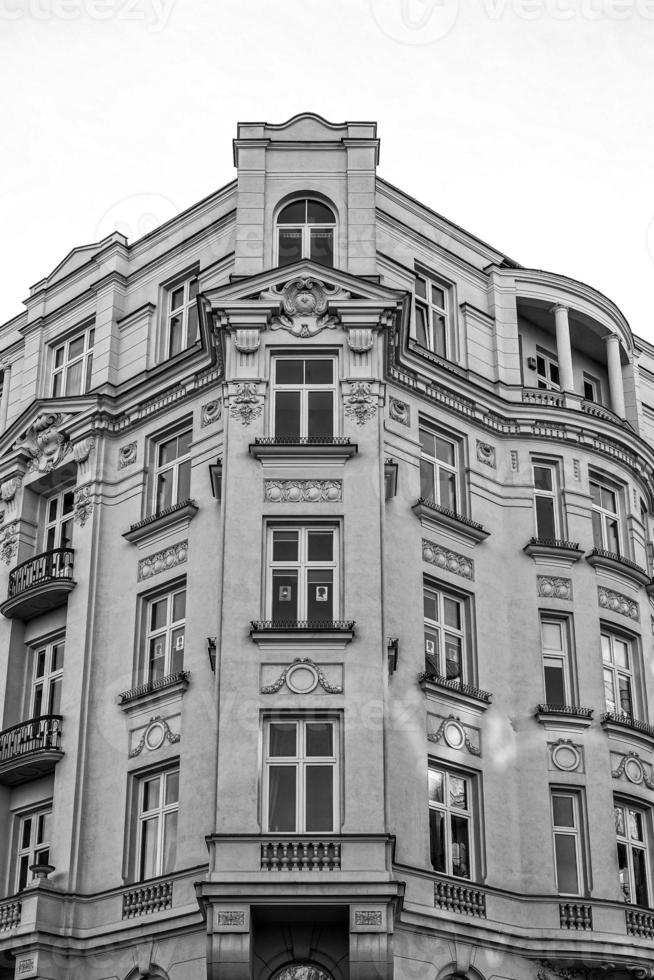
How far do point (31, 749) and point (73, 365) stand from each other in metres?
11.6

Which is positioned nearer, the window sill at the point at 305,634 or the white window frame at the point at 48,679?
the window sill at the point at 305,634

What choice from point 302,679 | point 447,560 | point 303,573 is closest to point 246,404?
point 303,573

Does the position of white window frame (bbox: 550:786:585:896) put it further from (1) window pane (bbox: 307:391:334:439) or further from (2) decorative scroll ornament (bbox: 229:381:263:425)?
(2) decorative scroll ornament (bbox: 229:381:263:425)

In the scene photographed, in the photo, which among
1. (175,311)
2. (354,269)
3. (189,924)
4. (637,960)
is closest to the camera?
(189,924)

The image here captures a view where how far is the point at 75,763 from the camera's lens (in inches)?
1294

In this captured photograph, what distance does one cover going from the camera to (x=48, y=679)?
118 feet

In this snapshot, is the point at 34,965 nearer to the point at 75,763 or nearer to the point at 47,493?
the point at 75,763

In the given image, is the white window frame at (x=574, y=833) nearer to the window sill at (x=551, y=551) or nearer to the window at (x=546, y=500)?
the window sill at (x=551, y=551)

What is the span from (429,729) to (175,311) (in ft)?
45.0

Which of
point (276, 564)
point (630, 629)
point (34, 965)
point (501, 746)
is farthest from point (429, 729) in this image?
point (34, 965)

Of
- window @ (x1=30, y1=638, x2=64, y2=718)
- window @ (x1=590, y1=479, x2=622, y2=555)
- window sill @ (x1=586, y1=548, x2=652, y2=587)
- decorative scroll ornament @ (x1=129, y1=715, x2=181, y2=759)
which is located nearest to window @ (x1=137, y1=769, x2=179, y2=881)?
decorative scroll ornament @ (x1=129, y1=715, x2=181, y2=759)

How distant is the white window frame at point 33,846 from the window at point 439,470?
11719 millimetres

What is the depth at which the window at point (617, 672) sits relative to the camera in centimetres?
3481

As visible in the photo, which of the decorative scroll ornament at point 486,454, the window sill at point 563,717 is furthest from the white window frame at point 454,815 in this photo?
the decorative scroll ornament at point 486,454
